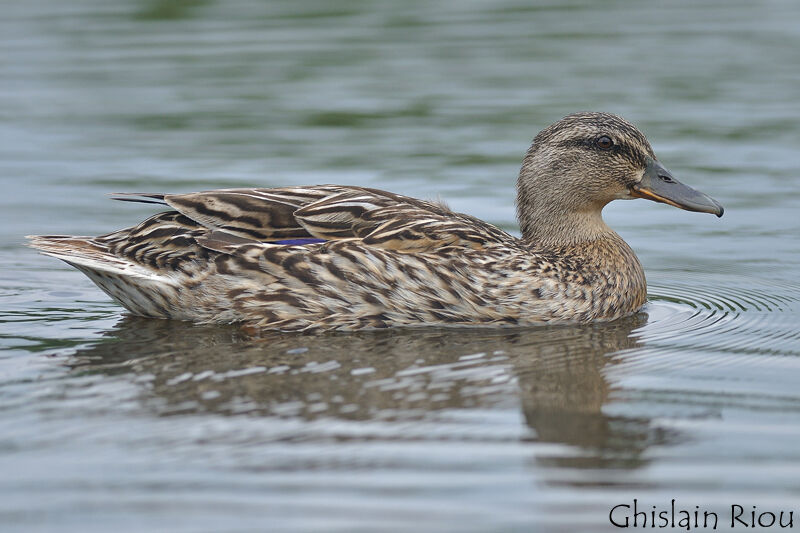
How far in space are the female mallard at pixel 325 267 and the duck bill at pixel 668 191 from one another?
0.72 metres

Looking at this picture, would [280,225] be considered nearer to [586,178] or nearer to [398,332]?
[398,332]

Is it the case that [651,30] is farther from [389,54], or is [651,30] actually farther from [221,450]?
[221,450]

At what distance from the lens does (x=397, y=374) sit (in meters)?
7.77

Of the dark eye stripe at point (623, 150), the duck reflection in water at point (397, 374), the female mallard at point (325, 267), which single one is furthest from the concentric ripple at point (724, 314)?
the dark eye stripe at point (623, 150)

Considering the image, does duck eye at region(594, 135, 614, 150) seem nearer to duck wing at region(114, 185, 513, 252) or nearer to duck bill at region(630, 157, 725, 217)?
duck bill at region(630, 157, 725, 217)

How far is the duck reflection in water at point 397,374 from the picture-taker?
6.87 m

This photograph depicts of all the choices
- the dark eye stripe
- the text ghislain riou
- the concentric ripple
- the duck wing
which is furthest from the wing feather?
the text ghislain riou

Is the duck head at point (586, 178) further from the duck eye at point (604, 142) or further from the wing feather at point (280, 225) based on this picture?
the wing feather at point (280, 225)

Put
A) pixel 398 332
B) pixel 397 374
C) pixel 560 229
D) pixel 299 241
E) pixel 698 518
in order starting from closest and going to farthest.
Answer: pixel 698 518, pixel 397 374, pixel 398 332, pixel 299 241, pixel 560 229

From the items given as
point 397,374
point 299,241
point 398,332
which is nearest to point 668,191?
point 398,332

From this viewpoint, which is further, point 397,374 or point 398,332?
point 398,332

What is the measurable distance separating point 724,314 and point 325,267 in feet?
8.98

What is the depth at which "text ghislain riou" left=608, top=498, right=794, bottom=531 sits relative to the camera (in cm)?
560

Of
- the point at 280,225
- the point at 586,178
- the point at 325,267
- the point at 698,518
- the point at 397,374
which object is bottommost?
the point at 698,518
